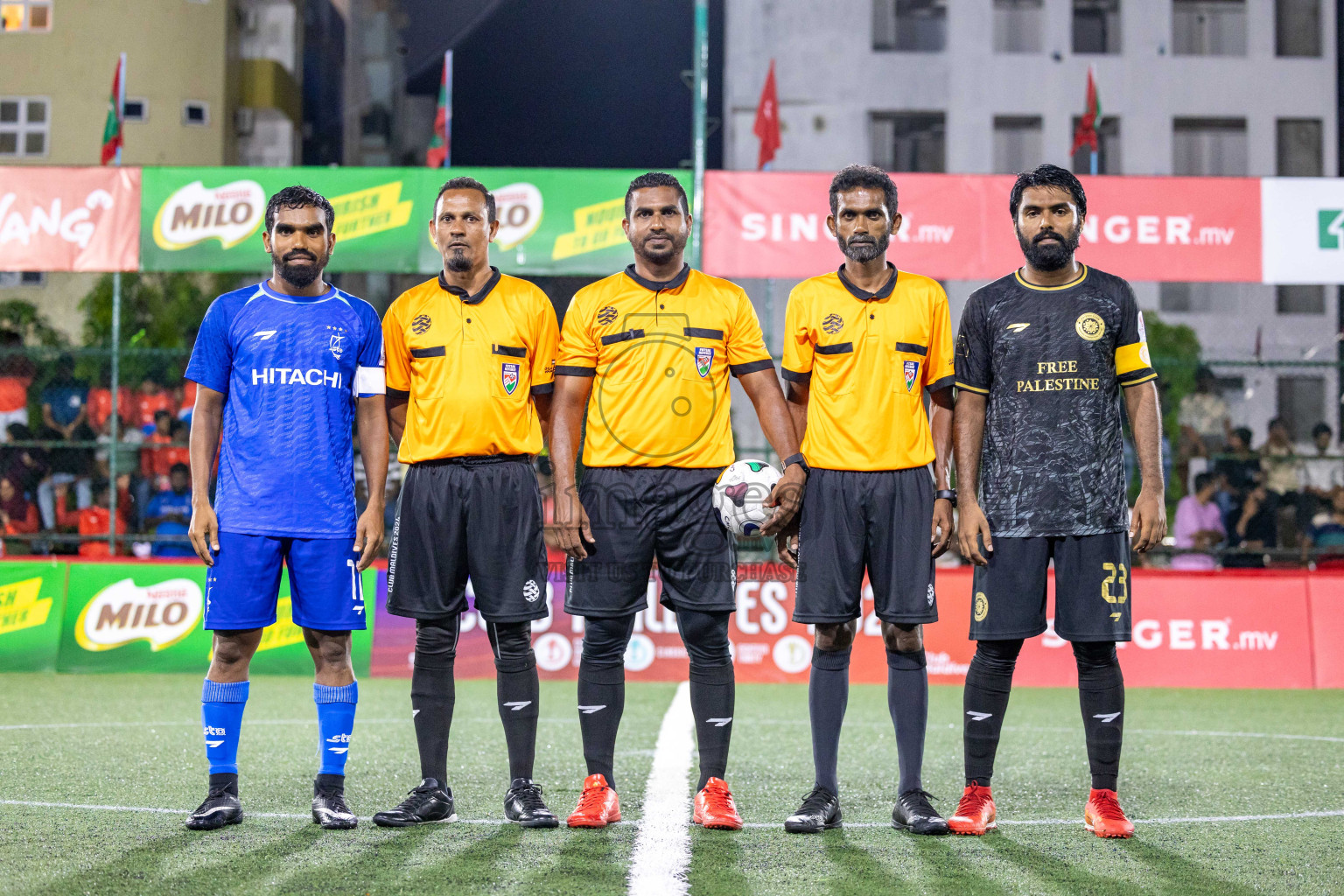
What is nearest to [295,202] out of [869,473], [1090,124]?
[869,473]

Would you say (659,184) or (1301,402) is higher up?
(1301,402)

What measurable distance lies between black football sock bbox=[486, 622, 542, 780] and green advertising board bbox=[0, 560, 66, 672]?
650 centimetres

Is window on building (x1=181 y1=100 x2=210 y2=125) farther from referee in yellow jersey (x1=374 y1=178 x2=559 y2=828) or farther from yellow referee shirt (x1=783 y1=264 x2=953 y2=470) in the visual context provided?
yellow referee shirt (x1=783 y1=264 x2=953 y2=470)

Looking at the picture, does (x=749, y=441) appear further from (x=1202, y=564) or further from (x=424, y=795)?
(x=424, y=795)

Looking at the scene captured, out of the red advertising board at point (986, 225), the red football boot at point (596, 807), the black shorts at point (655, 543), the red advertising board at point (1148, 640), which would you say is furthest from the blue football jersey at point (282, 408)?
the red advertising board at point (986, 225)

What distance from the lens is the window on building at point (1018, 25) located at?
A: 25109mm

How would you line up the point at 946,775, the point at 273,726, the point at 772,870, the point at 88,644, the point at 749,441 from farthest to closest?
1. the point at 749,441
2. the point at 88,644
3. the point at 273,726
4. the point at 946,775
5. the point at 772,870

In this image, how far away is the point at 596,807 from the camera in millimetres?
4285

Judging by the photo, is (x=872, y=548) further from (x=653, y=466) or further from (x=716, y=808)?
(x=716, y=808)

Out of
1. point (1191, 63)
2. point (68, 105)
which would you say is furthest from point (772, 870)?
point (1191, 63)

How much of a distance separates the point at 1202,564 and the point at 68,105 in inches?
769

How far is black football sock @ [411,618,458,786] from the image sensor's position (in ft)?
14.6

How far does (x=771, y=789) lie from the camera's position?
512 cm

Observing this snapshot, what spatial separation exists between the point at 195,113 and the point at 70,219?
48.2 feet
